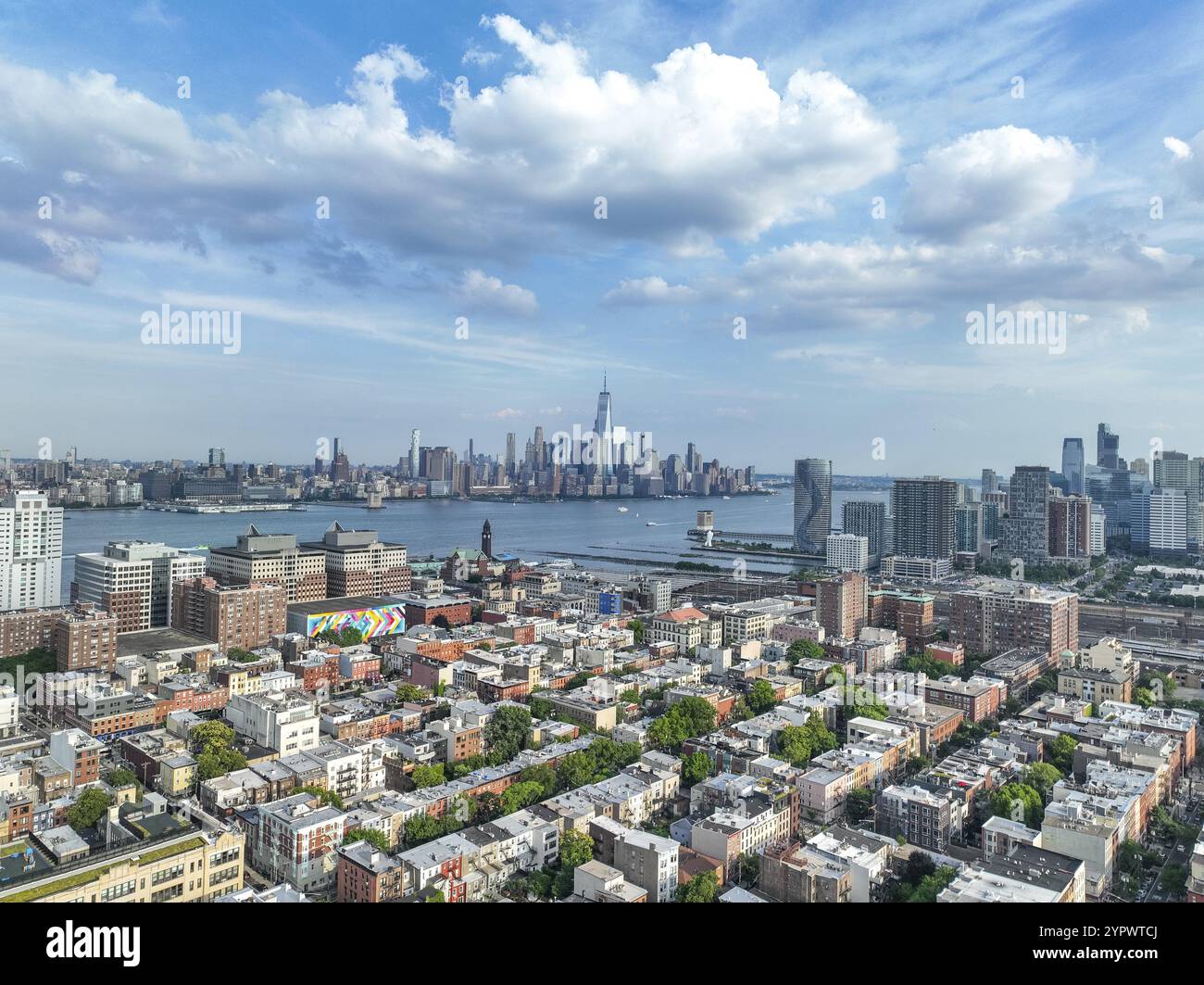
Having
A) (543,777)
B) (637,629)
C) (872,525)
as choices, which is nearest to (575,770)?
(543,777)

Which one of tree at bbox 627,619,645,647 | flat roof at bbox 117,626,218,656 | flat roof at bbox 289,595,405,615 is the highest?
flat roof at bbox 289,595,405,615

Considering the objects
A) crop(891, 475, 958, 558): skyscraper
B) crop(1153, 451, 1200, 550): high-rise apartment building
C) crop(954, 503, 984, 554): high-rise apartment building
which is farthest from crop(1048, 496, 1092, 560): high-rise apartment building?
crop(1153, 451, 1200, 550): high-rise apartment building

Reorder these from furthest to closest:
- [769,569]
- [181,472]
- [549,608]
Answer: [181,472] → [769,569] → [549,608]

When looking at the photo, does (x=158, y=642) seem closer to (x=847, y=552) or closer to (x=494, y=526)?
(x=847, y=552)

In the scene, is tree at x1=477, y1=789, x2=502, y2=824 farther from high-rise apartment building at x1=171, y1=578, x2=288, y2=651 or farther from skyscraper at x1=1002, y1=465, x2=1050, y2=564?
skyscraper at x1=1002, y1=465, x2=1050, y2=564
